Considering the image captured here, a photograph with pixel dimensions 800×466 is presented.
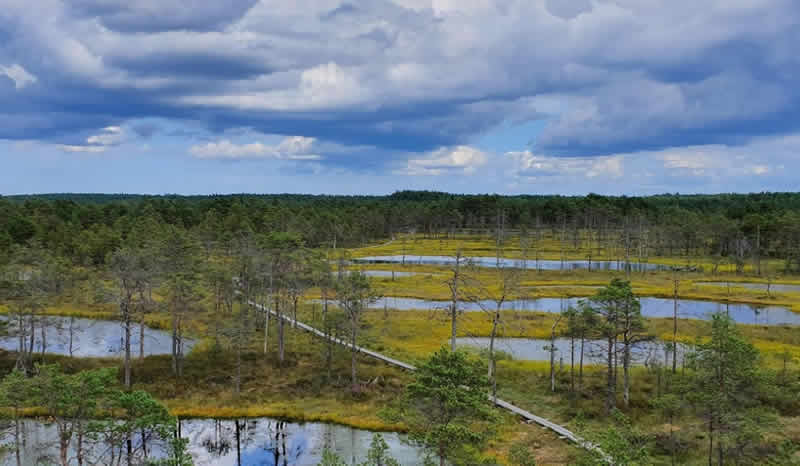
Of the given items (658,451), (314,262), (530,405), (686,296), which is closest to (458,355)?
(658,451)

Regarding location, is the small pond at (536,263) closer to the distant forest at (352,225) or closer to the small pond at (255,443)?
the distant forest at (352,225)

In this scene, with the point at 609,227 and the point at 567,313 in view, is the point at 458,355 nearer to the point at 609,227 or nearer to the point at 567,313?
the point at 567,313

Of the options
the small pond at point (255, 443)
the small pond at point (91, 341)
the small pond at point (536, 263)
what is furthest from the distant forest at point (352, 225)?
the small pond at point (255, 443)

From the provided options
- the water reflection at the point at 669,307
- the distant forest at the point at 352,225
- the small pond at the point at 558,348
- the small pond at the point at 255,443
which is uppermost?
the distant forest at the point at 352,225

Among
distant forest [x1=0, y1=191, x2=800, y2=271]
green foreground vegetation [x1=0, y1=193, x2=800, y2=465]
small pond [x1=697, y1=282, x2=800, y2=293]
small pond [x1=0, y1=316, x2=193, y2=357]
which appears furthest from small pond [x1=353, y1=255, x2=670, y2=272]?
small pond [x1=0, y1=316, x2=193, y2=357]

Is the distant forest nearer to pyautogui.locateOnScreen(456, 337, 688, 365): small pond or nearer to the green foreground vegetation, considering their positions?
the green foreground vegetation

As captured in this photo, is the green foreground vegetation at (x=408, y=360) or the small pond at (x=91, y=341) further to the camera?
the small pond at (x=91, y=341)

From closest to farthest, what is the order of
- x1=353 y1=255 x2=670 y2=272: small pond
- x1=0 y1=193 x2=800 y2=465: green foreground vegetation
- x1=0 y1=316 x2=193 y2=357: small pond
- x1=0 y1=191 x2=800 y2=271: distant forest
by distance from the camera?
x1=0 y1=193 x2=800 y2=465: green foreground vegetation
x1=0 y1=316 x2=193 y2=357: small pond
x1=0 y1=191 x2=800 y2=271: distant forest
x1=353 y1=255 x2=670 y2=272: small pond
